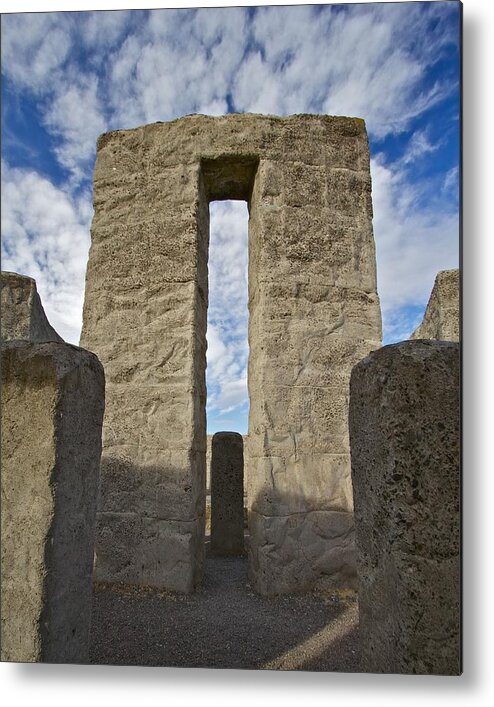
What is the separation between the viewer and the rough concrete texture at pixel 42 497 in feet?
4.58

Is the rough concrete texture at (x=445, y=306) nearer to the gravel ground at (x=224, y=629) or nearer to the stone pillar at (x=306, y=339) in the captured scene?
the stone pillar at (x=306, y=339)

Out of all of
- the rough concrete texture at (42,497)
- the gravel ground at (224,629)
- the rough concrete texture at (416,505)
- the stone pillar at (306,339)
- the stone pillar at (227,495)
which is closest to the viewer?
the rough concrete texture at (416,505)

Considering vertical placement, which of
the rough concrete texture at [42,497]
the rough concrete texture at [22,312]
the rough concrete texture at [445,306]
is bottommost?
the rough concrete texture at [42,497]

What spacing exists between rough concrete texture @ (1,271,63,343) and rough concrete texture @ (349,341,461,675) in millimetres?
2577

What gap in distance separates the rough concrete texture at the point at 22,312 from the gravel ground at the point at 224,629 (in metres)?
1.86

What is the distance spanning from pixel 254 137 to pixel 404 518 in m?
3.12

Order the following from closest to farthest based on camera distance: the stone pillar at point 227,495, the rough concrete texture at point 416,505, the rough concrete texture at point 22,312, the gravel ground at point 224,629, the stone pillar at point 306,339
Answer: the rough concrete texture at point 416,505, the gravel ground at point 224,629, the stone pillar at point 306,339, the rough concrete texture at point 22,312, the stone pillar at point 227,495

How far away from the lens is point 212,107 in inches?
106

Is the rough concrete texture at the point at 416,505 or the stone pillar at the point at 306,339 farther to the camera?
the stone pillar at the point at 306,339

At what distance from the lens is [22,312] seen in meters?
3.71

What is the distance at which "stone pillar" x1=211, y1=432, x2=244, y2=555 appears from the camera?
15.5 feet

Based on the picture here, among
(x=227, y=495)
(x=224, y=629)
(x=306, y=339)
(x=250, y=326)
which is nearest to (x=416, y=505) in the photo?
(x=224, y=629)

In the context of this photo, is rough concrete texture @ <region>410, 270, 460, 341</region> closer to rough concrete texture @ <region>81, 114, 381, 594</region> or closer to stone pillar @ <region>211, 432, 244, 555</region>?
rough concrete texture @ <region>81, 114, 381, 594</region>

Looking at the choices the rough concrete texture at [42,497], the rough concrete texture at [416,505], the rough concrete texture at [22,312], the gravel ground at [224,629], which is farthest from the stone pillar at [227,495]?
the rough concrete texture at [416,505]
